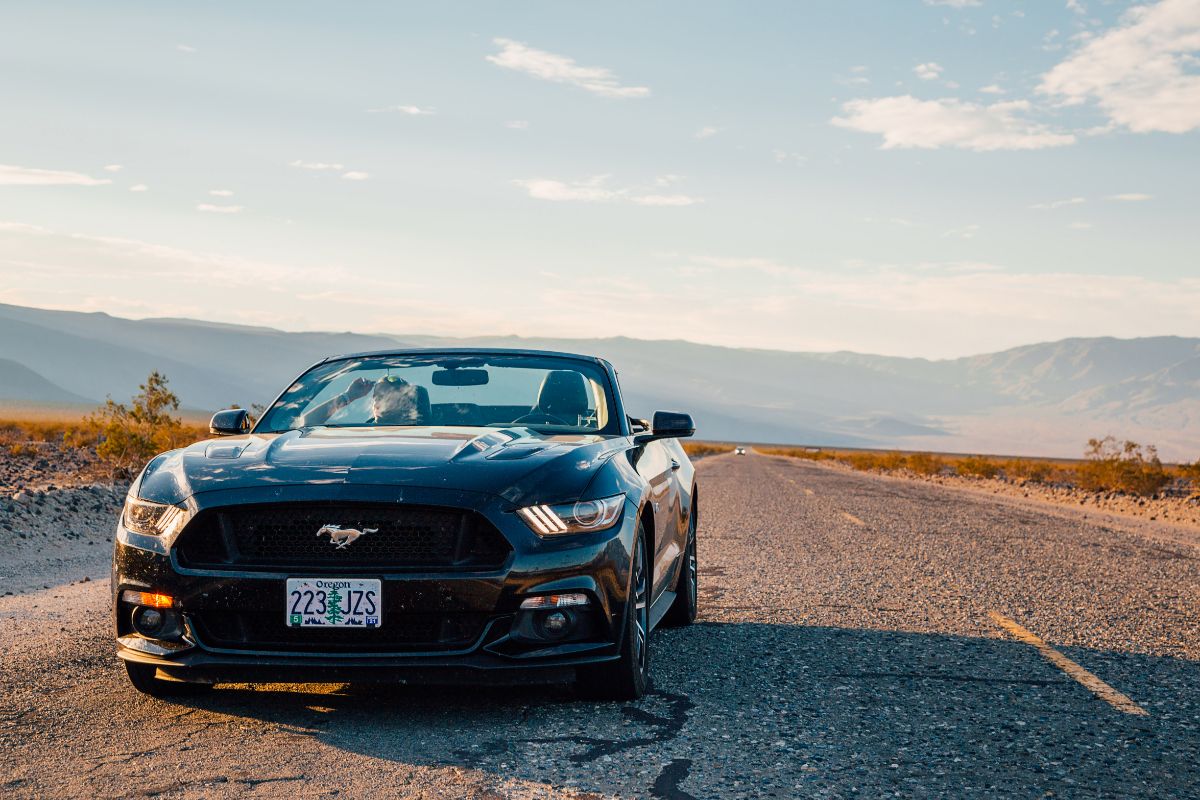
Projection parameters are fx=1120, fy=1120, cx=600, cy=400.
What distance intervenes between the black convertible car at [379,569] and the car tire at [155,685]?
0.03 ft

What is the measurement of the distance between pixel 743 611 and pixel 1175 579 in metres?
4.74

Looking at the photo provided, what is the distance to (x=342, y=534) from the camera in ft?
13.8

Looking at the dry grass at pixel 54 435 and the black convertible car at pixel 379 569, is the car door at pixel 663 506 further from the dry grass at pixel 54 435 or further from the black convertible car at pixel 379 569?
the dry grass at pixel 54 435

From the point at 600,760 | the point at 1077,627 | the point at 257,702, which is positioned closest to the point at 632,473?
the point at 600,760

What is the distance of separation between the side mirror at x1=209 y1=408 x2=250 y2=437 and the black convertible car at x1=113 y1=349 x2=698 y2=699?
35.5 inches

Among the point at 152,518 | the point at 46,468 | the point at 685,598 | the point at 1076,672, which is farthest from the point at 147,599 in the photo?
the point at 46,468

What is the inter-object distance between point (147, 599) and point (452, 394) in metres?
2.53

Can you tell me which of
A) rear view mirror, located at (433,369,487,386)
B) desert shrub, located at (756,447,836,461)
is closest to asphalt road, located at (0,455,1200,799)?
rear view mirror, located at (433,369,487,386)

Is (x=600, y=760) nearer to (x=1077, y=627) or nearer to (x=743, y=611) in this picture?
(x=743, y=611)

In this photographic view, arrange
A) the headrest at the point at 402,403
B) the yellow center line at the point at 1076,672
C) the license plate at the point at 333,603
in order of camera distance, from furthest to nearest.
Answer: the headrest at the point at 402,403
the yellow center line at the point at 1076,672
the license plate at the point at 333,603

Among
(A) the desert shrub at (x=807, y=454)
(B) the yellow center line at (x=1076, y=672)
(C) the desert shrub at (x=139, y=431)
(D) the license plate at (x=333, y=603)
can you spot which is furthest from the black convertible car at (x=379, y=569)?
(A) the desert shrub at (x=807, y=454)

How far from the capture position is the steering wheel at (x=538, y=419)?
578 cm

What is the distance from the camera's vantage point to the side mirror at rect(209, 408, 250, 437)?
560 cm

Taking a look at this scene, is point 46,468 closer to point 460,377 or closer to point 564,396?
point 460,377
